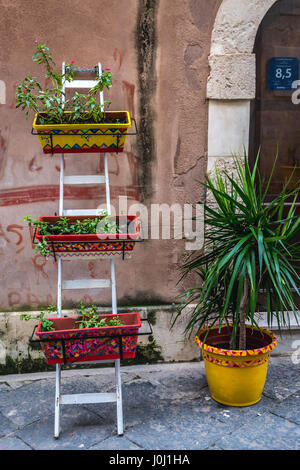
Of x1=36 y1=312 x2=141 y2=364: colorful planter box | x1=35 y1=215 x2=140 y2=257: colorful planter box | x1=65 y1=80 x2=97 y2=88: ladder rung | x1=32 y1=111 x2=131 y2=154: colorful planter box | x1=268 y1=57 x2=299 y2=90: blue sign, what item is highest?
x1=268 y1=57 x2=299 y2=90: blue sign

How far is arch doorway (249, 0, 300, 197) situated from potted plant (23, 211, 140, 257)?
150 cm

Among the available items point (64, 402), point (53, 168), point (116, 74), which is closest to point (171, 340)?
point (64, 402)

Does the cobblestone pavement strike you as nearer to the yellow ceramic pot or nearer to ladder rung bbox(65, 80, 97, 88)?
the yellow ceramic pot

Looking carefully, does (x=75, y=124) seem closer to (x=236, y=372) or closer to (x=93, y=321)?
(x=93, y=321)

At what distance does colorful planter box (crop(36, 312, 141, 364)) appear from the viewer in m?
2.69

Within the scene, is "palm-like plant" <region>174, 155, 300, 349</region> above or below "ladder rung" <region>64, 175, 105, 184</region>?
below

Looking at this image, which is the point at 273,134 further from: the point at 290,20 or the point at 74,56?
the point at 74,56

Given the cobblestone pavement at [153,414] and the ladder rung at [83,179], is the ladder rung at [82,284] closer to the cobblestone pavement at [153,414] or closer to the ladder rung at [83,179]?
the ladder rung at [83,179]

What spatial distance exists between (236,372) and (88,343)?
1.01 metres

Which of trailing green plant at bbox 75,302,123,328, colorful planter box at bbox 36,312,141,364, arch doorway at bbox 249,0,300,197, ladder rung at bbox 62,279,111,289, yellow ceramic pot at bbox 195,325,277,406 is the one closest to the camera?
colorful planter box at bbox 36,312,141,364

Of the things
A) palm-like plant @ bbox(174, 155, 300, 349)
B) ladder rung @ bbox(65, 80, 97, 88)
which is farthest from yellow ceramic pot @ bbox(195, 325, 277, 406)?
ladder rung @ bbox(65, 80, 97, 88)

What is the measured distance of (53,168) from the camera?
3613mm

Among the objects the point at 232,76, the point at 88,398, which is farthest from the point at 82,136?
the point at 88,398

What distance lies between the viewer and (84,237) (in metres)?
2.73
